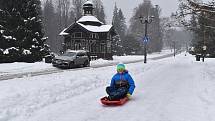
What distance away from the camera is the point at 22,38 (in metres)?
38.4

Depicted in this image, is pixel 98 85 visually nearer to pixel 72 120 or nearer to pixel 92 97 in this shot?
pixel 92 97

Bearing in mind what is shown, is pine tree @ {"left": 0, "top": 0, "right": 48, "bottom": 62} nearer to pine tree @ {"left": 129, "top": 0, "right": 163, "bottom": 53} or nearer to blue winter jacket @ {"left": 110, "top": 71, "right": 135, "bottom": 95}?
blue winter jacket @ {"left": 110, "top": 71, "right": 135, "bottom": 95}

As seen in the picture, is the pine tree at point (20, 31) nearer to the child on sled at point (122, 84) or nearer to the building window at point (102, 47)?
→ the building window at point (102, 47)

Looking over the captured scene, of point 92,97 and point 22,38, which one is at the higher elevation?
point 22,38

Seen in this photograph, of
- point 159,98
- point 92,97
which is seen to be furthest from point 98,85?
point 159,98

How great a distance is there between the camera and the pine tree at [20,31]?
37.2 meters

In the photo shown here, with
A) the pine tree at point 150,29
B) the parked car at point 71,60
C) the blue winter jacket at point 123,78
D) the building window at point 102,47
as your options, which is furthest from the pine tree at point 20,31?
the pine tree at point 150,29

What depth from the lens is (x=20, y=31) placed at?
38.0m

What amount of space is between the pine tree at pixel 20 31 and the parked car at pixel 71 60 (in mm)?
6476

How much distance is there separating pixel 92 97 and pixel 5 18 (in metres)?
27.8

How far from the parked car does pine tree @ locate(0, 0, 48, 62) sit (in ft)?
21.2

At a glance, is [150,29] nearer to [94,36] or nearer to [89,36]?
[94,36]

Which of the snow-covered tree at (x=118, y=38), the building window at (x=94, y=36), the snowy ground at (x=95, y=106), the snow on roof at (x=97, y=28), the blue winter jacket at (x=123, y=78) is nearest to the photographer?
the snowy ground at (x=95, y=106)

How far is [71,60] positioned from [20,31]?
8841mm
